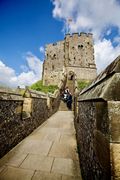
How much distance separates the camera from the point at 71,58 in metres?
35.2

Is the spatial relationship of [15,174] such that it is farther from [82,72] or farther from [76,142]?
[82,72]

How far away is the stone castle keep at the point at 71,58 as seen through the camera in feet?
109

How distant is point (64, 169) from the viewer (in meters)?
2.89

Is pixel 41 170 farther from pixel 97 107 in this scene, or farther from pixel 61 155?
pixel 97 107

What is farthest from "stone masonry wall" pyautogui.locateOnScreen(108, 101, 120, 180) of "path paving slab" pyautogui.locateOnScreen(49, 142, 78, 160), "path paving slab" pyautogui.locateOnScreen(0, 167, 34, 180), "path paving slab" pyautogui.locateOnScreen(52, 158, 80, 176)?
"path paving slab" pyautogui.locateOnScreen(49, 142, 78, 160)

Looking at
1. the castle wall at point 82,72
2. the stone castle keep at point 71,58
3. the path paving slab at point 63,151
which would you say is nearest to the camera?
the path paving slab at point 63,151

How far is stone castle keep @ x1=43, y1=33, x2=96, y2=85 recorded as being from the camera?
33.2 meters

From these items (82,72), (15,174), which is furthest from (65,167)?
(82,72)

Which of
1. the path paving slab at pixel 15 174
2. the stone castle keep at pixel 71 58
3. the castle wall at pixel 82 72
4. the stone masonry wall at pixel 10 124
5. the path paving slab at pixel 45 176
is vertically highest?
the stone castle keep at pixel 71 58

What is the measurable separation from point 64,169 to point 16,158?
134 centimetres

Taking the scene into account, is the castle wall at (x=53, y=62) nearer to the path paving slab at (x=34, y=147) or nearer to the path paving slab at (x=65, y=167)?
the path paving slab at (x=34, y=147)

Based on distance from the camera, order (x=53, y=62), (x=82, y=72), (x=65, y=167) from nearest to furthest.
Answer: (x=65, y=167) < (x=82, y=72) < (x=53, y=62)

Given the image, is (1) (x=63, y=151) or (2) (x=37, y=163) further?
(1) (x=63, y=151)

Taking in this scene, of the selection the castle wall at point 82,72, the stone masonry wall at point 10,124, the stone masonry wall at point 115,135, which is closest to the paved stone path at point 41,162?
the stone masonry wall at point 10,124
